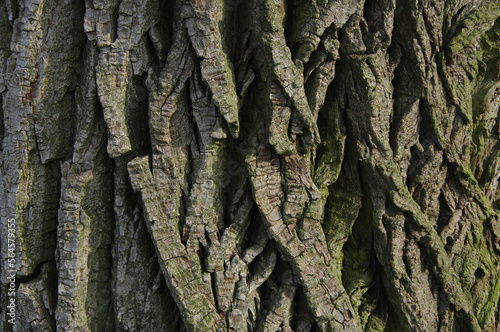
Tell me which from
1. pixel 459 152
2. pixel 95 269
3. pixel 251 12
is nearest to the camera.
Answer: pixel 251 12

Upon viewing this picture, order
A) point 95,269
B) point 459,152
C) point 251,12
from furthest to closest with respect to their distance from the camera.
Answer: point 459,152 → point 95,269 → point 251,12

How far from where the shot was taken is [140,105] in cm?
202

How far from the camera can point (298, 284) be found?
2010 mm

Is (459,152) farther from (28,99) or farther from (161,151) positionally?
(28,99)

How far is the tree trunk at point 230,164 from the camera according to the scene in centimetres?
192

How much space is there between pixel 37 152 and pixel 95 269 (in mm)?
678

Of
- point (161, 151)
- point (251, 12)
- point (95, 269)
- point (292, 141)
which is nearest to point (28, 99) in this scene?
point (161, 151)

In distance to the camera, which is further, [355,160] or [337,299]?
[355,160]

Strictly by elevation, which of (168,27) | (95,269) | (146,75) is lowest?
(95,269)

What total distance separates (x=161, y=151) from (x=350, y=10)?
3.75 ft

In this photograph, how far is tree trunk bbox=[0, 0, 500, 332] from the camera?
6.31ft

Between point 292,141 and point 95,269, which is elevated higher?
point 292,141

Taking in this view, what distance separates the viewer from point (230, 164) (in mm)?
2045

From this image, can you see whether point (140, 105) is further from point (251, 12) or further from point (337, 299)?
point (337, 299)
